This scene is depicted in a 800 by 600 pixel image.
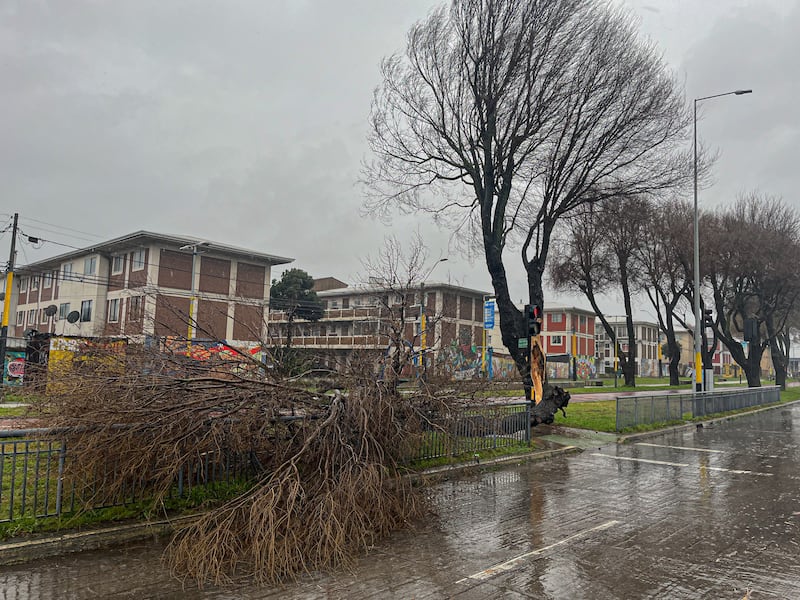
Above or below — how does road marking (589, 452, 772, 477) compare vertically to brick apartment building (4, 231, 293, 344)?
below

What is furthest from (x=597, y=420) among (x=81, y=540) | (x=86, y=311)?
(x=86, y=311)

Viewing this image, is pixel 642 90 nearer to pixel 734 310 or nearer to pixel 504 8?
pixel 504 8

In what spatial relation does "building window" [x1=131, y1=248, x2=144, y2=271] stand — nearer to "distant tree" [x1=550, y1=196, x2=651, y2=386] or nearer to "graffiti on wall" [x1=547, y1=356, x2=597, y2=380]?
"distant tree" [x1=550, y1=196, x2=651, y2=386]

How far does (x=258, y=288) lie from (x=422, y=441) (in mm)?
38418

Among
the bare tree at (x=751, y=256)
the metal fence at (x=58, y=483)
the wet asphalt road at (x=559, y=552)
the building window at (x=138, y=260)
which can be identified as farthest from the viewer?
the building window at (x=138, y=260)

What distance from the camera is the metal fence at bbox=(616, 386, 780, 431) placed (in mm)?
17625

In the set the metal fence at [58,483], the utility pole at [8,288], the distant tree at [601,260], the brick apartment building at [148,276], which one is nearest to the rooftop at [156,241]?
the brick apartment building at [148,276]

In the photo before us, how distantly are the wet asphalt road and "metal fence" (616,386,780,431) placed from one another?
6.55 m

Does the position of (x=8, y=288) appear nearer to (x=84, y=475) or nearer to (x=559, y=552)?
(x=84, y=475)

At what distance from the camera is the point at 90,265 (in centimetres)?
4469

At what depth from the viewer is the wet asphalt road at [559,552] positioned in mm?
5340

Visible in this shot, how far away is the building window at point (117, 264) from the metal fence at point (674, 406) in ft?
120

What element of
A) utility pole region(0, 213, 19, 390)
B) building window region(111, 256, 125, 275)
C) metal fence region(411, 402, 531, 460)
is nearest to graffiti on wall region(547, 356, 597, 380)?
building window region(111, 256, 125, 275)

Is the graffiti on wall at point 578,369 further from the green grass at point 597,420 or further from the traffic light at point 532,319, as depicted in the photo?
the traffic light at point 532,319
